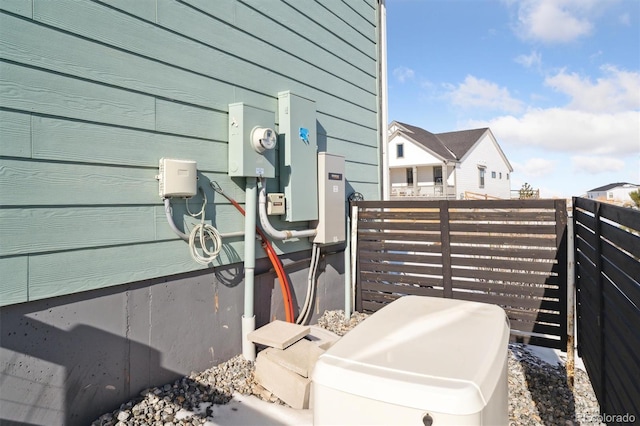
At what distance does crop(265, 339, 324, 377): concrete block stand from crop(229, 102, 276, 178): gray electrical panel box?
1.27 meters

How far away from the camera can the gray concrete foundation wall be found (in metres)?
1.67

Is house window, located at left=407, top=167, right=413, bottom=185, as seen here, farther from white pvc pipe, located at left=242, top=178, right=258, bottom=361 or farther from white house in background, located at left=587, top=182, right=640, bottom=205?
white house in background, located at left=587, top=182, right=640, bottom=205

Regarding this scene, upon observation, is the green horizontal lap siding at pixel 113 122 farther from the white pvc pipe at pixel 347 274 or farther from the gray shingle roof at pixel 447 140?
the gray shingle roof at pixel 447 140

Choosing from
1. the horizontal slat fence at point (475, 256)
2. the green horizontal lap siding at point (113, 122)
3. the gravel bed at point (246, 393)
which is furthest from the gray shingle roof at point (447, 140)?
the green horizontal lap siding at point (113, 122)

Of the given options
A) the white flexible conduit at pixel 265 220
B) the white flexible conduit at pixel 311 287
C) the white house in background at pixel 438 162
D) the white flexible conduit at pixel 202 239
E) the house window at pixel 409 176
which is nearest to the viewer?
the white flexible conduit at pixel 202 239

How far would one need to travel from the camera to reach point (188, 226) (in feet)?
7.91

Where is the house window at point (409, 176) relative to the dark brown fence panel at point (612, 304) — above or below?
above

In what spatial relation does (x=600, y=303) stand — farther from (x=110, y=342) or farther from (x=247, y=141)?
(x=110, y=342)

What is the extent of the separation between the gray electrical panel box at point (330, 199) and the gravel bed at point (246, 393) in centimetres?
138

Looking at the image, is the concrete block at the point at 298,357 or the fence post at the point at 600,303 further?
the concrete block at the point at 298,357

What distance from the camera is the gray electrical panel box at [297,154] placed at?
3.12 metres

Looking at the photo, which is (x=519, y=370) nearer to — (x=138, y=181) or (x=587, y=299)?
(x=587, y=299)

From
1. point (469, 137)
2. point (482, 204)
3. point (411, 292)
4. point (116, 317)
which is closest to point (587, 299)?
point (482, 204)

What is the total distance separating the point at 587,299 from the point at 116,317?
3117 mm
